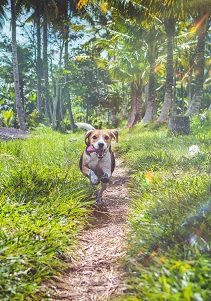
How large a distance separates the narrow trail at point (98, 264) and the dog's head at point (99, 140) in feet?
2.79

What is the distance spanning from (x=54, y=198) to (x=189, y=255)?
2.24m

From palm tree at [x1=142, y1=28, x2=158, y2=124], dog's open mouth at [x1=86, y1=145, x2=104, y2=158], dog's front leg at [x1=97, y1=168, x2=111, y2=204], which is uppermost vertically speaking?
palm tree at [x1=142, y1=28, x2=158, y2=124]

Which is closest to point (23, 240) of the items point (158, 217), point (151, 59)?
point (158, 217)

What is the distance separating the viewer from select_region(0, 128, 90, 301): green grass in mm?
2504

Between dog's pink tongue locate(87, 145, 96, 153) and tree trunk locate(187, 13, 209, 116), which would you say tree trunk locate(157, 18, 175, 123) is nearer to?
tree trunk locate(187, 13, 209, 116)

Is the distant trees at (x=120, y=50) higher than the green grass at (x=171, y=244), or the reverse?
the distant trees at (x=120, y=50)

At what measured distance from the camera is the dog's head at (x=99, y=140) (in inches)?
203

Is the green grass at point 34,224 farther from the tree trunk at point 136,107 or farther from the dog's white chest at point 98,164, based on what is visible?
the tree trunk at point 136,107

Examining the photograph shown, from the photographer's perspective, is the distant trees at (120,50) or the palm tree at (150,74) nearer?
the distant trees at (120,50)

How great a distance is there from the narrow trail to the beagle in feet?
1.65

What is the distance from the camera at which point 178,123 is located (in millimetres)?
12891

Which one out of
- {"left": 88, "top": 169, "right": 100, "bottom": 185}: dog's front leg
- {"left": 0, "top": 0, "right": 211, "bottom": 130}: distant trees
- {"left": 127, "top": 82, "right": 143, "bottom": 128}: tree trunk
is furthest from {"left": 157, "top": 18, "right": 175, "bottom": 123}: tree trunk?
{"left": 88, "top": 169, "right": 100, "bottom": 185}: dog's front leg

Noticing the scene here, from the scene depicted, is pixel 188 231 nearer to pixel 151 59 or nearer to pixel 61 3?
pixel 151 59

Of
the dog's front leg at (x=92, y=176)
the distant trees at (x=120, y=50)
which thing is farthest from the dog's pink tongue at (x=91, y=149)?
the distant trees at (x=120, y=50)
